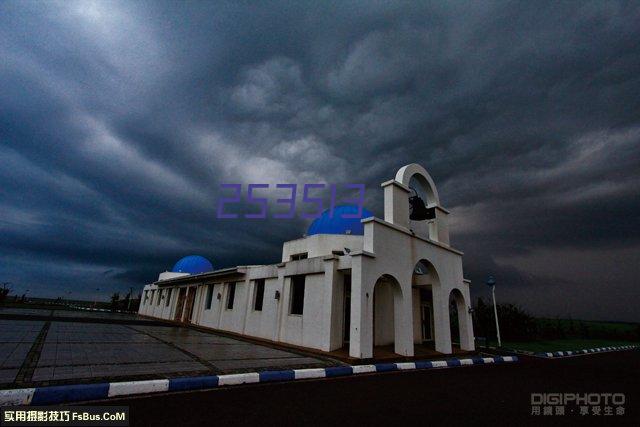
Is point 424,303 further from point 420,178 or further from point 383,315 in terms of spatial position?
point 420,178

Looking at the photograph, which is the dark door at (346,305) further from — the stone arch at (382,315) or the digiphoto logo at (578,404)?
the digiphoto logo at (578,404)

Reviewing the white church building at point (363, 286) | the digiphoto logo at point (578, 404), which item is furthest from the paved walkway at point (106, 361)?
the digiphoto logo at point (578, 404)

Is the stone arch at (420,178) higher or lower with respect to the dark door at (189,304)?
higher

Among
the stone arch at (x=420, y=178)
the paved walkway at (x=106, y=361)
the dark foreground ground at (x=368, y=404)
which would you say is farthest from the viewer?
the stone arch at (x=420, y=178)

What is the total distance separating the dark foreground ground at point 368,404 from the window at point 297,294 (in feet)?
23.7

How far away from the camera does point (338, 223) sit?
60.1 feet

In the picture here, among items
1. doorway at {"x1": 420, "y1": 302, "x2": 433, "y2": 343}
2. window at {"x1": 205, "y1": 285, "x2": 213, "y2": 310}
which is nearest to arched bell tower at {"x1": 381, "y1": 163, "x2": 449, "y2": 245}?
doorway at {"x1": 420, "y1": 302, "x2": 433, "y2": 343}

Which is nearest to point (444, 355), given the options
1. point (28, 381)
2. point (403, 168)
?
point (403, 168)

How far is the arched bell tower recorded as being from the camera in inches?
539

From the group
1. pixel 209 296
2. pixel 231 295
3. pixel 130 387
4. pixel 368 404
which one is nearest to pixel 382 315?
pixel 231 295

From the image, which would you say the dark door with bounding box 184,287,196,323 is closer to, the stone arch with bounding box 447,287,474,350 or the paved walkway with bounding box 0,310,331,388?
the paved walkway with bounding box 0,310,331,388

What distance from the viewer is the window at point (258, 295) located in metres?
17.8

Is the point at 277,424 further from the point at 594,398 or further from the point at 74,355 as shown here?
the point at 74,355

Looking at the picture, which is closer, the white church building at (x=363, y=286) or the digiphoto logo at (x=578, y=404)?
the digiphoto logo at (x=578, y=404)
